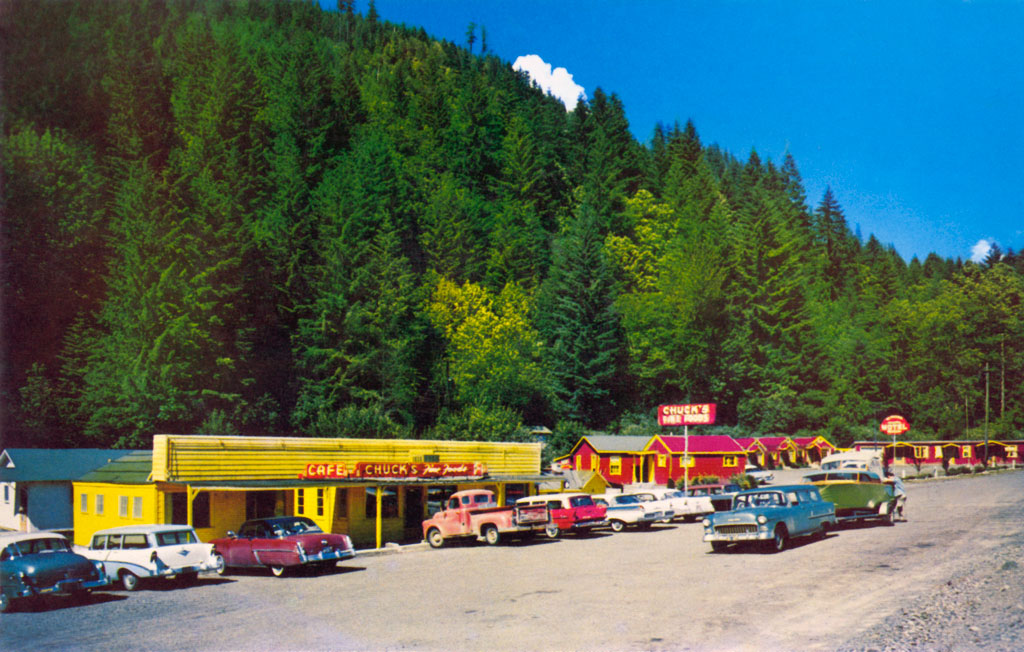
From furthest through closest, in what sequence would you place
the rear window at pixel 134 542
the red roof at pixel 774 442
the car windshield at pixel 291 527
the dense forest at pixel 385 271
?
1. the red roof at pixel 774 442
2. the dense forest at pixel 385 271
3. the car windshield at pixel 291 527
4. the rear window at pixel 134 542

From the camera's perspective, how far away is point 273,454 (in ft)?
99.2

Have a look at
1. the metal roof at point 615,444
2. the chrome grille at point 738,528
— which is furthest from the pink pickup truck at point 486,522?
the metal roof at point 615,444

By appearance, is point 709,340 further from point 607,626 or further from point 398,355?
point 607,626

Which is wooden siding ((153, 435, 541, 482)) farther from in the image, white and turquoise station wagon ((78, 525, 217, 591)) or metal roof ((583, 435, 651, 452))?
metal roof ((583, 435, 651, 452))

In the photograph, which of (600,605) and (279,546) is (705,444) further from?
(600,605)

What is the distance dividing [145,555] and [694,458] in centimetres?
5302

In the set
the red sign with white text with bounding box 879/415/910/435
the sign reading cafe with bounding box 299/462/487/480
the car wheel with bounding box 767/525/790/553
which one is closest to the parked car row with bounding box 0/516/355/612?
the sign reading cafe with bounding box 299/462/487/480

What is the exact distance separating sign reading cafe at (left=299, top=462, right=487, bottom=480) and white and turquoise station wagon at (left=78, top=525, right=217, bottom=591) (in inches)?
385

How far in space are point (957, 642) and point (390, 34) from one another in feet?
503

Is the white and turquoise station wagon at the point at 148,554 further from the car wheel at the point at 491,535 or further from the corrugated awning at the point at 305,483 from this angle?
the car wheel at the point at 491,535

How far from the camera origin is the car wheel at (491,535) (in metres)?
29.0

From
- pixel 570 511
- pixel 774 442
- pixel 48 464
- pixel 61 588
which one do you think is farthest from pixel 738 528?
pixel 774 442

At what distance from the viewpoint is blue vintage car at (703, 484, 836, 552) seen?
23.0m

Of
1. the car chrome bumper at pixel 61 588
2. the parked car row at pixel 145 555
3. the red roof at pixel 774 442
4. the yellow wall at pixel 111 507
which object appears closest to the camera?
the car chrome bumper at pixel 61 588
